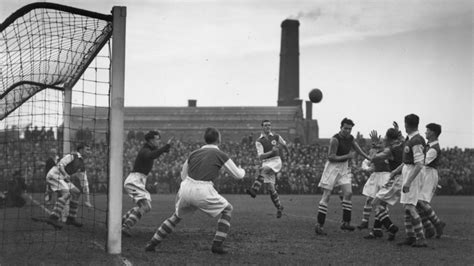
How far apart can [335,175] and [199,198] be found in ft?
14.2

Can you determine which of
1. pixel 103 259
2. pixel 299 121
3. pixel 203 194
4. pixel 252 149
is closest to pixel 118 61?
pixel 203 194

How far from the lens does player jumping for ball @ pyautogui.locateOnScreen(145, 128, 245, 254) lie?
28.2 feet

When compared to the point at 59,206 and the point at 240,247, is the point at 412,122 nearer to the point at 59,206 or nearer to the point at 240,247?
the point at 240,247

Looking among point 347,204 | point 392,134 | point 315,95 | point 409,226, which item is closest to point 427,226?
point 409,226

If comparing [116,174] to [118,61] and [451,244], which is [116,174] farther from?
[451,244]

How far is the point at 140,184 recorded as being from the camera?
11164mm

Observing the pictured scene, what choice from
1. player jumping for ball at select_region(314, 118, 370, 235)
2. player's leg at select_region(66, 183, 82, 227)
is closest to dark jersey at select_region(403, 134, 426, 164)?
player jumping for ball at select_region(314, 118, 370, 235)

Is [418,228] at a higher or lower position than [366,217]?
higher

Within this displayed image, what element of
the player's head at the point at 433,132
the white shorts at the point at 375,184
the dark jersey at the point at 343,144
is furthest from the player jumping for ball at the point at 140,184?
the player's head at the point at 433,132

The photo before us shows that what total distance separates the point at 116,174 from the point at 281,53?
173 ft

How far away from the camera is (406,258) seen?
336 inches

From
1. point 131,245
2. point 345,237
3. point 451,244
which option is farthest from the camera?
point 345,237

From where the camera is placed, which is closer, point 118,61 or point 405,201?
point 118,61

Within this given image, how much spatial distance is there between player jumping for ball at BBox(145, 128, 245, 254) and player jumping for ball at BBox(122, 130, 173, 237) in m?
2.08
